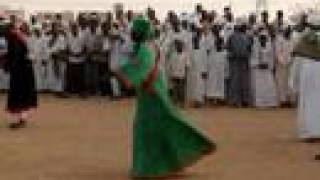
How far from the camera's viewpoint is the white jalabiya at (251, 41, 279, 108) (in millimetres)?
19000

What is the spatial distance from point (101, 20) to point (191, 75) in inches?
140

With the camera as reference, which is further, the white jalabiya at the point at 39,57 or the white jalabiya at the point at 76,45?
the white jalabiya at the point at 39,57

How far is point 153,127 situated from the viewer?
983 centimetres

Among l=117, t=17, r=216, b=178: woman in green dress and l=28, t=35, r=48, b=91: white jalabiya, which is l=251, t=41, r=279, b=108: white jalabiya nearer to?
l=28, t=35, r=48, b=91: white jalabiya

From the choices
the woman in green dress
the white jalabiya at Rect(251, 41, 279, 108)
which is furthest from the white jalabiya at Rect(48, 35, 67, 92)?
the woman in green dress

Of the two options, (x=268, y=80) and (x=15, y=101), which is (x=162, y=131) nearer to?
(x=15, y=101)

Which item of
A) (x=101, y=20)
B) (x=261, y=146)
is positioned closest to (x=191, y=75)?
(x=101, y=20)

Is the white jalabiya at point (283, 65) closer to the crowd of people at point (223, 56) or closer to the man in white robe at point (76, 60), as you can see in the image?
the crowd of people at point (223, 56)

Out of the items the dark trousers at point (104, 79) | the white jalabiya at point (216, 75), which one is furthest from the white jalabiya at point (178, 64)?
the dark trousers at point (104, 79)

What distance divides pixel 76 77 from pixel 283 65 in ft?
15.6

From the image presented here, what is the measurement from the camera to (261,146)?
1241 centimetres

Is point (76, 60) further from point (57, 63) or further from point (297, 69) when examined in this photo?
point (297, 69)

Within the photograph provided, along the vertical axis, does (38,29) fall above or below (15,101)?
above

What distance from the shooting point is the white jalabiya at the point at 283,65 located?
61.6ft
